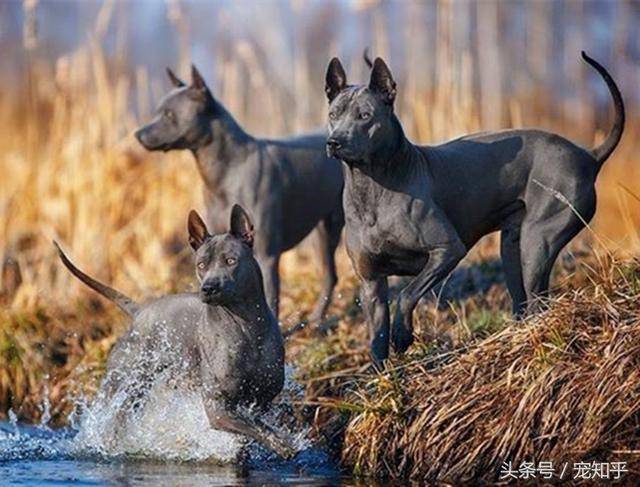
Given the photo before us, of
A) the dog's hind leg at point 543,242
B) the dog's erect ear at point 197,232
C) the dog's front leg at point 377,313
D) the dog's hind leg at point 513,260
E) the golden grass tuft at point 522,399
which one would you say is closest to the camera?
the golden grass tuft at point 522,399

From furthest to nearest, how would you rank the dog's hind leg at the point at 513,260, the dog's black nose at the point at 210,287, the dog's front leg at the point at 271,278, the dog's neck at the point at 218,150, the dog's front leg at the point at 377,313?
1. the dog's neck at the point at 218,150
2. the dog's front leg at the point at 271,278
3. the dog's hind leg at the point at 513,260
4. the dog's front leg at the point at 377,313
5. the dog's black nose at the point at 210,287

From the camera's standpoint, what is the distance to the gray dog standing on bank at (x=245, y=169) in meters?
10.2

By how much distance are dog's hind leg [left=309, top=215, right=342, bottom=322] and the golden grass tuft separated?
2894 mm

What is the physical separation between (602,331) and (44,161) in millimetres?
6947

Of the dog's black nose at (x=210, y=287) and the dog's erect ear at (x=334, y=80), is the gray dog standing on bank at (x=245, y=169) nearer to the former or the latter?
the dog's erect ear at (x=334, y=80)

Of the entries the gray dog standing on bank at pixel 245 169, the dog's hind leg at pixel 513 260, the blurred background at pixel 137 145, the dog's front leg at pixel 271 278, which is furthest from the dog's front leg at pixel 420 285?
the gray dog standing on bank at pixel 245 169

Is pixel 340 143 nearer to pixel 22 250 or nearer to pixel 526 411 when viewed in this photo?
pixel 526 411

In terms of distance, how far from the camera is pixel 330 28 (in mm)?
26328

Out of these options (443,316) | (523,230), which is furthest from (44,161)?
(523,230)

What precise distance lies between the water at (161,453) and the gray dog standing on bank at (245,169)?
2051 mm

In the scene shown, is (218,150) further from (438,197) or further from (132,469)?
(132,469)

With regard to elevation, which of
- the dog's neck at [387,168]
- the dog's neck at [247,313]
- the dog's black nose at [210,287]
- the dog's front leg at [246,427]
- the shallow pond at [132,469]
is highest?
the dog's neck at [387,168]

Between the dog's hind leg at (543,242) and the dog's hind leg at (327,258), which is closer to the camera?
the dog's hind leg at (543,242)

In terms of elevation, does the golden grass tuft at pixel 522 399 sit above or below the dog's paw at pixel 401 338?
below
